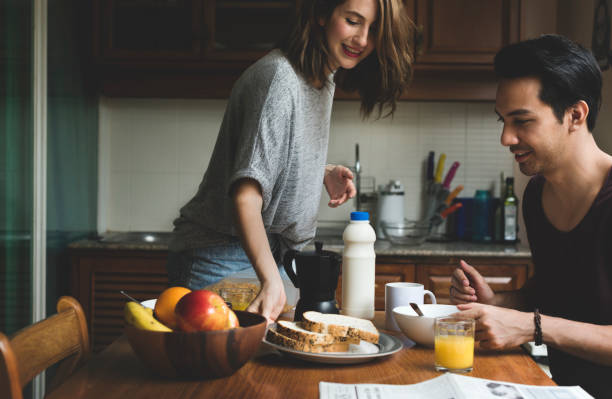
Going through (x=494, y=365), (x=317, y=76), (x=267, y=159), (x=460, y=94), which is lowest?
(x=494, y=365)

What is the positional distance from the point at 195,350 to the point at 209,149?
7.88 feet

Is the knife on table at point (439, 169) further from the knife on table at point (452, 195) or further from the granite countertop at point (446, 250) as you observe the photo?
the granite countertop at point (446, 250)

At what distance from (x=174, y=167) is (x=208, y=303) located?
2377 mm

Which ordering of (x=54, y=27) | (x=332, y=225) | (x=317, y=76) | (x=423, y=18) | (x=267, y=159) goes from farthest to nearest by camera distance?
(x=332, y=225) < (x=423, y=18) < (x=54, y=27) < (x=317, y=76) < (x=267, y=159)

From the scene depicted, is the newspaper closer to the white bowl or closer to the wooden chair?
the white bowl

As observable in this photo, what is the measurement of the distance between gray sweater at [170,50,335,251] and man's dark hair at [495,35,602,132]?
19.7 inches

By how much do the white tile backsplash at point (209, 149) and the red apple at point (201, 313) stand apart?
7.50ft

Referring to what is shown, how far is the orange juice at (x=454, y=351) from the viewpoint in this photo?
98 cm

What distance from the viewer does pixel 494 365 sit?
1031 mm

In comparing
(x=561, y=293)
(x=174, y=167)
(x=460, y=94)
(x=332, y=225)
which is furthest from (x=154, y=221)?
(x=561, y=293)

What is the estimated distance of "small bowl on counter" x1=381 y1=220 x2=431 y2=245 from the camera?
8.96ft

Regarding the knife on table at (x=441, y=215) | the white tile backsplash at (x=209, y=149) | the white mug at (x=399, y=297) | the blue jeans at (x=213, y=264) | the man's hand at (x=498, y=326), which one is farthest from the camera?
the white tile backsplash at (x=209, y=149)

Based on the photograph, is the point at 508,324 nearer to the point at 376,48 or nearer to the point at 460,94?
the point at 376,48

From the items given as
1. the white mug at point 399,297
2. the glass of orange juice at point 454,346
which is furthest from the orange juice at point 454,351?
the white mug at point 399,297
